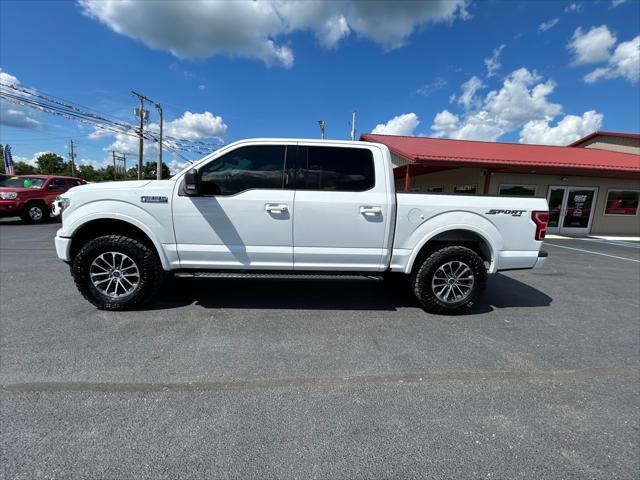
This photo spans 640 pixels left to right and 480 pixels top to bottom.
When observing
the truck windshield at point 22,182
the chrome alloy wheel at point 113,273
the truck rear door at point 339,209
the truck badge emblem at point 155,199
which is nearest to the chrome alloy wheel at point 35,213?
the truck windshield at point 22,182

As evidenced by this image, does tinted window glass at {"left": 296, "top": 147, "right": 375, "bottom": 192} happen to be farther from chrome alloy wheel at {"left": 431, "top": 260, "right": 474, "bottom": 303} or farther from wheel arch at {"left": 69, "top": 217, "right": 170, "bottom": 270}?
wheel arch at {"left": 69, "top": 217, "right": 170, "bottom": 270}

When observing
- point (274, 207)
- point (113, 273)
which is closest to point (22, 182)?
point (113, 273)

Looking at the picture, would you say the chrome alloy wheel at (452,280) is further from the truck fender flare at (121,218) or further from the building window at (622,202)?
the building window at (622,202)

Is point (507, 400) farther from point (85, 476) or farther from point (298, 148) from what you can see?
point (298, 148)

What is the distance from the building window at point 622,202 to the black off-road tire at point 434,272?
1642 cm

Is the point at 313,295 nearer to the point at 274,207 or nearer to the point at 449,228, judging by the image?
the point at 274,207

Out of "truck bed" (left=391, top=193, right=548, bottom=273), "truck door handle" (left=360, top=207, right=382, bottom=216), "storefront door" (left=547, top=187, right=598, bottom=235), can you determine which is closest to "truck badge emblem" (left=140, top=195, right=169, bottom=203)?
"truck door handle" (left=360, top=207, right=382, bottom=216)

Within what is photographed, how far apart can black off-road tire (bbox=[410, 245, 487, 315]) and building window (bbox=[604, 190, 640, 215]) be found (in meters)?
16.4

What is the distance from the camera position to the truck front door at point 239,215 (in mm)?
3551

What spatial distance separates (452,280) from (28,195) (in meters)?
15.2

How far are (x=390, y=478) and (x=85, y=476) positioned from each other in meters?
1.66

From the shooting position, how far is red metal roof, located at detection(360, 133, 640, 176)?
12.3m

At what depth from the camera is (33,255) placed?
21.6 feet

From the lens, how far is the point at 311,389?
7.92ft
